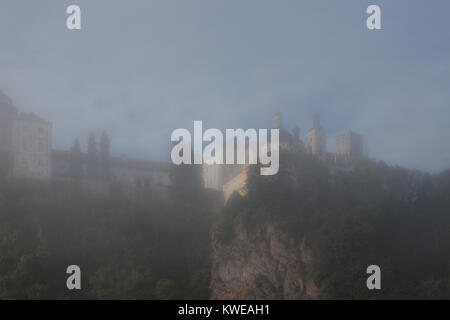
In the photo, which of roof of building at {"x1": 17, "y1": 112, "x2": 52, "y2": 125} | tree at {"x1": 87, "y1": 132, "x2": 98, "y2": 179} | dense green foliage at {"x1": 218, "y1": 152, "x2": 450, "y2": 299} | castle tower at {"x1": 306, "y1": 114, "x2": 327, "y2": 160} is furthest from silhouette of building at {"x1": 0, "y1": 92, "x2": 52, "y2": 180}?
castle tower at {"x1": 306, "y1": 114, "x2": 327, "y2": 160}

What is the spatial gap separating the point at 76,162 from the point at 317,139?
17970 millimetres

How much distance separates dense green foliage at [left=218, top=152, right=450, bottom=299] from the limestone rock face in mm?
565

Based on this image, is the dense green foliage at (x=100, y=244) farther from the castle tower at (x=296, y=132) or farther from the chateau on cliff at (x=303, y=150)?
the castle tower at (x=296, y=132)

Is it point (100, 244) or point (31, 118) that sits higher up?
point (31, 118)

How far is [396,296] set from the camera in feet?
88.0

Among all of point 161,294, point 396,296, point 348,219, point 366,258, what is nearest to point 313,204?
point 348,219

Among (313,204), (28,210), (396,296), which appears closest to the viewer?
(396,296)

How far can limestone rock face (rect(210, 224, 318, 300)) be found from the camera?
29547 mm

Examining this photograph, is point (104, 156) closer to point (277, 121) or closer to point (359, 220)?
point (277, 121)

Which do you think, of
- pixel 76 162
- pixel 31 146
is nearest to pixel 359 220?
pixel 76 162

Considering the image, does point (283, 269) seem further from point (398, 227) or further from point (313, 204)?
point (398, 227)

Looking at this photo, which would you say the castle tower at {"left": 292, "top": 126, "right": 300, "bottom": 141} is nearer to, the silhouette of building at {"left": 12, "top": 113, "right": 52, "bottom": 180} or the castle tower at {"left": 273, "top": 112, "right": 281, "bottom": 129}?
the castle tower at {"left": 273, "top": 112, "right": 281, "bottom": 129}

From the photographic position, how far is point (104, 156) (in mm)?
42219

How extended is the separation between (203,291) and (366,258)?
8.51m
